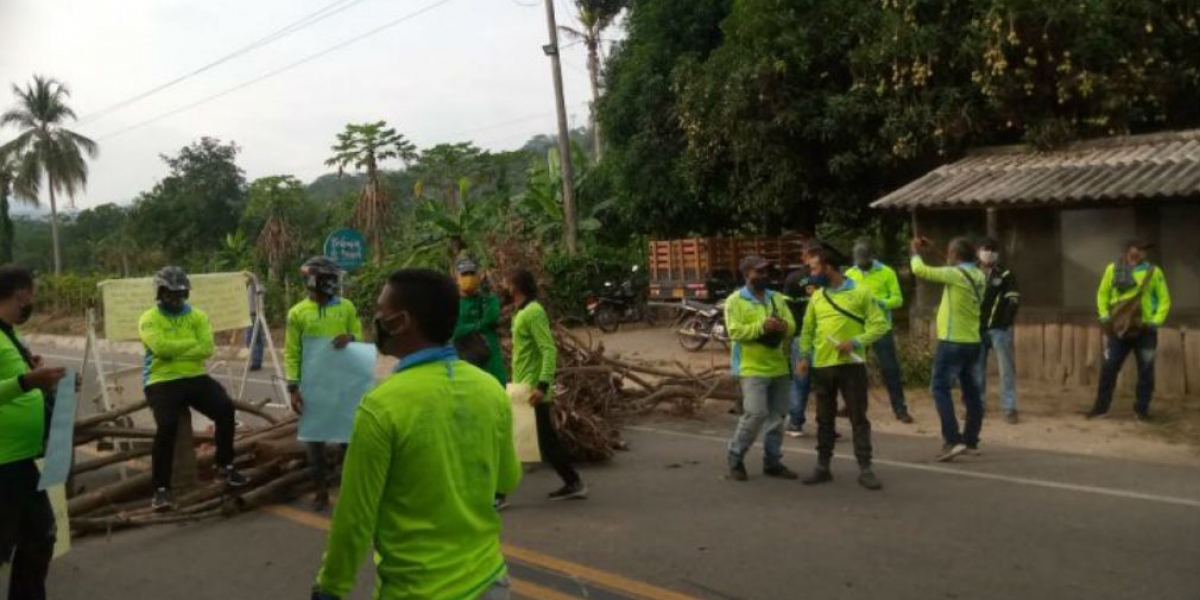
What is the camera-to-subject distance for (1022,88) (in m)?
14.0

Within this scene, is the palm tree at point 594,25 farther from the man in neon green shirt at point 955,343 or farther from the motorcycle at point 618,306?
the man in neon green shirt at point 955,343

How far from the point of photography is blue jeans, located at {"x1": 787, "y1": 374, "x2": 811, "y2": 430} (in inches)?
388

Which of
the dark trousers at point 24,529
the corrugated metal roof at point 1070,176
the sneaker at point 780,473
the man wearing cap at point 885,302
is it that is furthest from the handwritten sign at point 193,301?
the corrugated metal roof at point 1070,176

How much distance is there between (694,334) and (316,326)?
36.8 ft

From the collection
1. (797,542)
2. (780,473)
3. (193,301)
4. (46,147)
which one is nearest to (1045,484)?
(780,473)

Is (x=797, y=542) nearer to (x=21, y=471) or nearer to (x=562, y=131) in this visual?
(x=21, y=471)

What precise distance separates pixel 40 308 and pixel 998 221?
119 feet

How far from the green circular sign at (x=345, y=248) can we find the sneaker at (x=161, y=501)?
6261 millimetres

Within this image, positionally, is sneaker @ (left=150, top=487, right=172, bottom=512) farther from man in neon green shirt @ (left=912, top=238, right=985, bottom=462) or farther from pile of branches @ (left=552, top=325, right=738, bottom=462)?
man in neon green shirt @ (left=912, top=238, right=985, bottom=462)

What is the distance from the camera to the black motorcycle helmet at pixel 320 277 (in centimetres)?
724

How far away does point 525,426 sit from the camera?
7301 mm

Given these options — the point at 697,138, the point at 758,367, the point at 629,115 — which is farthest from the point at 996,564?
the point at 629,115

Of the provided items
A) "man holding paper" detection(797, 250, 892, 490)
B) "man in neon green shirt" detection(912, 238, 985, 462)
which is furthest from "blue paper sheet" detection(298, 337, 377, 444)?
"man in neon green shirt" detection(912, 238, 985, 462)

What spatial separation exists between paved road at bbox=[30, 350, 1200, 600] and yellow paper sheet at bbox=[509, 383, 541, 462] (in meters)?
0.40
